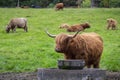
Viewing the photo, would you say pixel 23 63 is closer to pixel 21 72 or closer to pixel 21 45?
pixel 21 72

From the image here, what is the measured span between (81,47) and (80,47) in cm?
4

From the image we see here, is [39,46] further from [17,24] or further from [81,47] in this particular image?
[81,47]

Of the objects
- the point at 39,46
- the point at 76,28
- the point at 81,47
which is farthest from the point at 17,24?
the point at 81,47

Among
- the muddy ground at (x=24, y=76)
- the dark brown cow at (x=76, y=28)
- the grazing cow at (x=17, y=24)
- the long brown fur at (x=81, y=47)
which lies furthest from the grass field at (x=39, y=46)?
the long brown fur at (x=81, y=47)

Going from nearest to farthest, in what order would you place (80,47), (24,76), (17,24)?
(80,47) → (24,76) → (17,24)

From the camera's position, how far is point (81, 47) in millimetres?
13688

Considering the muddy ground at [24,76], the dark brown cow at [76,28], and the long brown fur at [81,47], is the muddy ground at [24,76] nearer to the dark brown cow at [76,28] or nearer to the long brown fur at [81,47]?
the long brown fur at [81,47]

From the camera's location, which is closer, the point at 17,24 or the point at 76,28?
the point at 76,28

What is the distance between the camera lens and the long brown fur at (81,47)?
518 inches

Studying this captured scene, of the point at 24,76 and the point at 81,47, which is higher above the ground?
the point at 81,47

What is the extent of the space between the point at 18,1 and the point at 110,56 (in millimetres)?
48183

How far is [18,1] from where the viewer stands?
2621 inches

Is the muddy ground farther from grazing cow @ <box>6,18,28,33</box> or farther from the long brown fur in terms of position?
grazing cow @ <box>6,18,28,33</box>

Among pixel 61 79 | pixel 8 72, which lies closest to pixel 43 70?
pixel 61 79
